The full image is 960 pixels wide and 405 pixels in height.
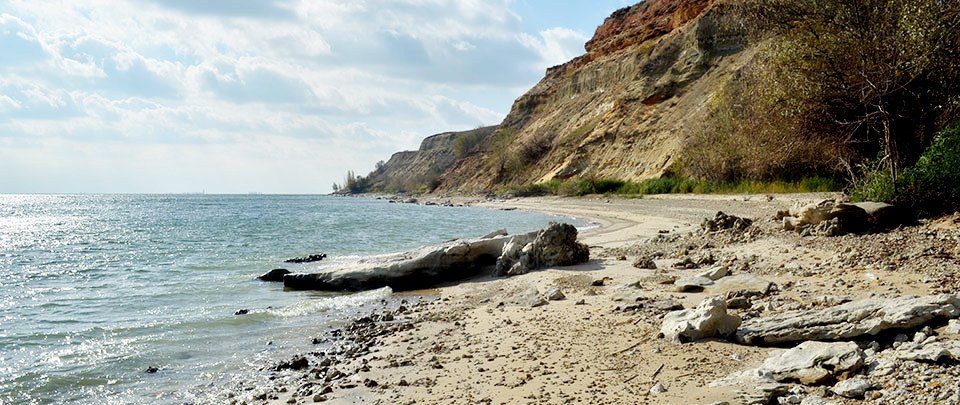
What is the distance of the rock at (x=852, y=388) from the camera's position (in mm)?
4203

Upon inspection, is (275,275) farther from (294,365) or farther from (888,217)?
(888,217)

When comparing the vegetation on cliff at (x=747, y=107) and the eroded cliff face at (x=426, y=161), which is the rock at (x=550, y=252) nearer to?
the vegetation on cliff at (x=747, y=107)

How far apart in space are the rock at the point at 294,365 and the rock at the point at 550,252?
6.38 m

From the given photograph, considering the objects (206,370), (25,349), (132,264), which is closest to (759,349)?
(206,370)

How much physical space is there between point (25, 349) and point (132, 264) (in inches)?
512

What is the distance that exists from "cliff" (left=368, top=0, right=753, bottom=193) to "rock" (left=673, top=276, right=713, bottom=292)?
3416 centimetres

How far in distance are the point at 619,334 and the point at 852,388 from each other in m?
2.89

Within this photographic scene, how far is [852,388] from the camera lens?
167 inches

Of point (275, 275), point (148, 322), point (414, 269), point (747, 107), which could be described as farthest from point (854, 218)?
point (747, 107)

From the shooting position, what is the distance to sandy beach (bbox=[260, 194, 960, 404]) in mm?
5145

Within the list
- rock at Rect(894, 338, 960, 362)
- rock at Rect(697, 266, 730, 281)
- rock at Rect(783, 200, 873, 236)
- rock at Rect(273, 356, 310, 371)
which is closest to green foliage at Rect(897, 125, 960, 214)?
rock at Rect(783, 200, 873, 236)

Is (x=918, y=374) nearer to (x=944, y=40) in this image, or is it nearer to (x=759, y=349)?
(x=759, y=349)

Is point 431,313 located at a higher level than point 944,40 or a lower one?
lower

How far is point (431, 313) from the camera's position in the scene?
33.9 feet
